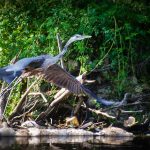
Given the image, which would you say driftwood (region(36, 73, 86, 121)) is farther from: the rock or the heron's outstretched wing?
the heron's outstretched wing

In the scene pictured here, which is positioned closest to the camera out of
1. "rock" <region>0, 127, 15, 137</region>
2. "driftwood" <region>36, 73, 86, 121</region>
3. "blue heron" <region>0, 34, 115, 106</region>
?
"blue heron" <region>0, 34, 115, 106</region>

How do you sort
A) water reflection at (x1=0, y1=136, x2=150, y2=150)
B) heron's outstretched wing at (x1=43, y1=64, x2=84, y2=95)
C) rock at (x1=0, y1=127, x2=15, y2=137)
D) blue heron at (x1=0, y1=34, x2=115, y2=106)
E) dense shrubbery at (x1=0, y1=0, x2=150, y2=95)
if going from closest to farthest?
Result: blue heron at (x1=0, y1=34, x2=115, y2=106), heron's outstretched wing at (x1=43, y1=64, x2=84, y2=95), water reflection at (x1=0, y1=136, x2=150, y2=150), rock at (x1=0, y1=127, x2=15, y2=137), dense shrubbery at (x1=0, y1=0, x2=150, y2=95)

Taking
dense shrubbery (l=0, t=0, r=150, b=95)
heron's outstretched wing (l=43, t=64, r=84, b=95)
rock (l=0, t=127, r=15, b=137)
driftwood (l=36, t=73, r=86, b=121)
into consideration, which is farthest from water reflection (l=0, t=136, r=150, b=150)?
dense shrubbery (l=0, t=0, r=150, b=95)

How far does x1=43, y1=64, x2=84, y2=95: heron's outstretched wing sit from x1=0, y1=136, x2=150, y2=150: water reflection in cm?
94

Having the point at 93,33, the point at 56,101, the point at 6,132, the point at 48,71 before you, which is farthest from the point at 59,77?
the point at 93,33

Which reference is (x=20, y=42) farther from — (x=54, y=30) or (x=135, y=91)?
(x=135, y=91)

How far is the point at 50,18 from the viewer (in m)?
12.0

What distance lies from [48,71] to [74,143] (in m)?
1.28

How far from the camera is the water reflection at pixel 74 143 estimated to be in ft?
26.4

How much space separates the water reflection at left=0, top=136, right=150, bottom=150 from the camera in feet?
26.4

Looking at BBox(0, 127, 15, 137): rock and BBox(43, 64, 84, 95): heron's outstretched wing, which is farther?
BBox(0, 127, 15, 137): rock

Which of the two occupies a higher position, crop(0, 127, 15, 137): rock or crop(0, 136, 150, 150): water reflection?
crop(0, 127, 15, 137): rock

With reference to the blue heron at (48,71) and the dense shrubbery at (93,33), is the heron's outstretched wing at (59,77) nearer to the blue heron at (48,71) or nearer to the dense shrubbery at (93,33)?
the blue heron at (48,71)

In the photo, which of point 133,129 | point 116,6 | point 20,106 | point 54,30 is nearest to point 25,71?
point 20,106
